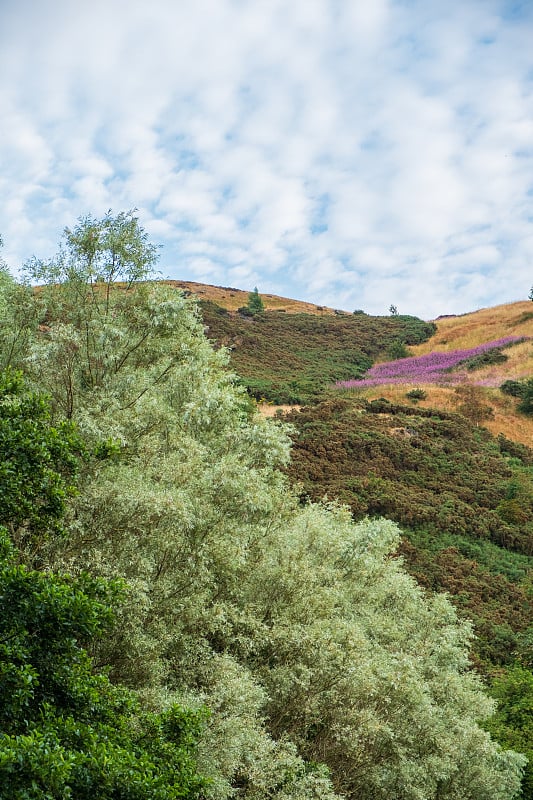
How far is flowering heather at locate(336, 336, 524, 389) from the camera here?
5678 cm

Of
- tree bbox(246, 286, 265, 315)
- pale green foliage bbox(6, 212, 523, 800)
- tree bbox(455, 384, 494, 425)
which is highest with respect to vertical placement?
tree bbox(246, 286, 265, 315)

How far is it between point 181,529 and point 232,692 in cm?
293

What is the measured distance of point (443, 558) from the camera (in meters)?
27.8

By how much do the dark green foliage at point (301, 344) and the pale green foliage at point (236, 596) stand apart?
31.8 m

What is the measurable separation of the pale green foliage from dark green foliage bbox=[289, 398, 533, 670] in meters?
9.41

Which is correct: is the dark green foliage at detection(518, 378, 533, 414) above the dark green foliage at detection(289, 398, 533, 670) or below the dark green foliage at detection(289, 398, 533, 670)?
above

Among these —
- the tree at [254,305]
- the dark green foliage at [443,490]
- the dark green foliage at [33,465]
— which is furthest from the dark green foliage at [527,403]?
the dark green foliage at [33,465]

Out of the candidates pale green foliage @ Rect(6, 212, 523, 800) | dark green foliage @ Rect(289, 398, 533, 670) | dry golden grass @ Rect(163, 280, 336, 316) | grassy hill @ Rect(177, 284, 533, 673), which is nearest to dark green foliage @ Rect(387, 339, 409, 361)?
grassy hill @ Rect(177, 284, 533, 673)

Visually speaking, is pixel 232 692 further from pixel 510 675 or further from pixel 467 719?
pixel 510 675

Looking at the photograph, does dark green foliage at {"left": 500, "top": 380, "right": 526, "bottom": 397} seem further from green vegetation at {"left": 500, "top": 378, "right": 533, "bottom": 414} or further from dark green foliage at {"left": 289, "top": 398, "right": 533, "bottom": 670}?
dark green foliage at {"left": 289, "top": 398, "right": 533, "bottom": 670}

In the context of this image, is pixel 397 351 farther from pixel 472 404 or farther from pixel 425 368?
pixel 472 404

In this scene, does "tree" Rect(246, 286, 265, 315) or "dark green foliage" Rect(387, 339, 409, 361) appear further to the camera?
"tree" Rect(246, 286, 265, 315)

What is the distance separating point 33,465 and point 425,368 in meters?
59.2

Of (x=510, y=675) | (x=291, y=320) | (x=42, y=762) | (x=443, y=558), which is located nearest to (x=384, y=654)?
(x=510, y=675)
